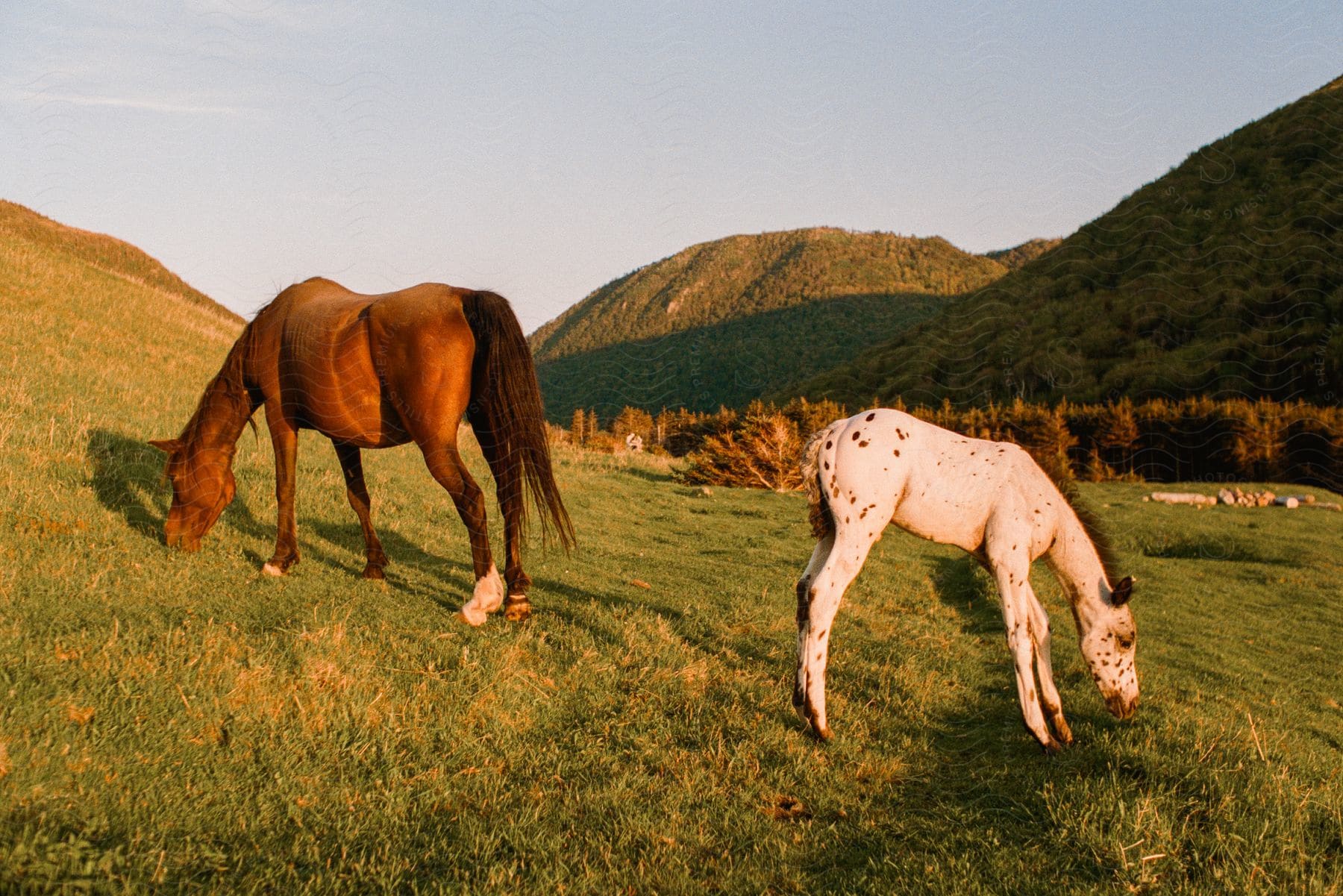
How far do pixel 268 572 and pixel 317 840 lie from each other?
4147 mm

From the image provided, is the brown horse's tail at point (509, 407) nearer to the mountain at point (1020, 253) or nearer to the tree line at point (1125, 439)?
the tree line at point (1125, 439)

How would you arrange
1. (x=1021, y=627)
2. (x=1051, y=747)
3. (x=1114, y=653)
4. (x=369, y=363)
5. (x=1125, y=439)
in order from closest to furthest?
1. (x=1051, y=747)
2. (x=1021, y=627)
3. (x=1114, y=653)
4. (x=369, y=363)
5. (x=1125, y=439)

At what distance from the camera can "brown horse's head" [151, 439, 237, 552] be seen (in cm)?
680

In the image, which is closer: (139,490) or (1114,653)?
(1114,653)

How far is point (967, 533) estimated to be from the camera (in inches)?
202

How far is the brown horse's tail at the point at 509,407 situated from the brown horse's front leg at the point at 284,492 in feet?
7.03

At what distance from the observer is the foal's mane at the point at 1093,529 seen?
5.49m

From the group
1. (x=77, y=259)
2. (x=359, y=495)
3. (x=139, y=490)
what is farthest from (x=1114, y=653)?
(x=77, y=259)

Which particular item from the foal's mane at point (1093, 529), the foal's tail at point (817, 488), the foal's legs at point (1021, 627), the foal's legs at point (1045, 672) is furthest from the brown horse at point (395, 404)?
the foal's mane at point (1093, 529)

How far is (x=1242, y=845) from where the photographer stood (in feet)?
11.3

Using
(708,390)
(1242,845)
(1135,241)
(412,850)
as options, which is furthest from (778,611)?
(708,390)

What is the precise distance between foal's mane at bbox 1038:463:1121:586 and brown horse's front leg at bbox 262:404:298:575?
6.66 metres

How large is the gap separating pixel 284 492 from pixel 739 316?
11060cm

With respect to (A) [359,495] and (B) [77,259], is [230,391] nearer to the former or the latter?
(A) [359,495]
